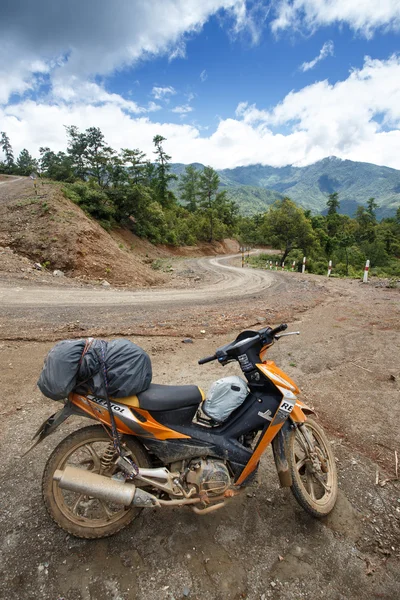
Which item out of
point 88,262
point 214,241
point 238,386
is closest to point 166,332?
point 238,386

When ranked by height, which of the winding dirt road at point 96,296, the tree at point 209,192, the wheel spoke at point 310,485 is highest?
the tree at point 209,192

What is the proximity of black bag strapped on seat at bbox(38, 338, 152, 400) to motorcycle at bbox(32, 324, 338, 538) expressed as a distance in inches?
3.8

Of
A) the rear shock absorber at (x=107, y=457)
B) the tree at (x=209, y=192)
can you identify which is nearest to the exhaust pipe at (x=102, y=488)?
the rear shock absorber at (x=107, y=457)

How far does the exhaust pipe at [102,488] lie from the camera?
197 centimetres

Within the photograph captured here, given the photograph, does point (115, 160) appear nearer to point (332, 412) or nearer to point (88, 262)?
point (88, 262)

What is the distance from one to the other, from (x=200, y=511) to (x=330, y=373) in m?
3.20

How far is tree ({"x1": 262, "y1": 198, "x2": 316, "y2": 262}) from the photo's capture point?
3144 cm

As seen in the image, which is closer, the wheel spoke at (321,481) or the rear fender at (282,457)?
the rear fender at (282,457)

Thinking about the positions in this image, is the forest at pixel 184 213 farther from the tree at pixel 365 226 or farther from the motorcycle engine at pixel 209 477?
the motorcycle engine at pixel 209 477

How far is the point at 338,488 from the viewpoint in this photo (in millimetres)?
2582

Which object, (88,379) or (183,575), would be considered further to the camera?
(88,379)

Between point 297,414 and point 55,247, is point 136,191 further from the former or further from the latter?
point 297,414

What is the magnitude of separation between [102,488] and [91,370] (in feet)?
2.63

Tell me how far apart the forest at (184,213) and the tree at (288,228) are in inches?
4.0
